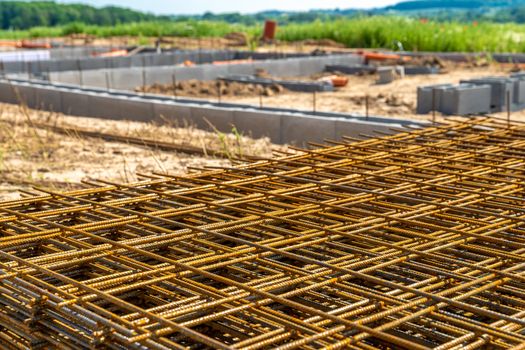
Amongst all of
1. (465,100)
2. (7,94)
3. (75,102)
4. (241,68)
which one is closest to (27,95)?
(7,94)

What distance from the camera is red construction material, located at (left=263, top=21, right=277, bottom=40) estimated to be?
2802 centimetres

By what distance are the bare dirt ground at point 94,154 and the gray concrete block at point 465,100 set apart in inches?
134

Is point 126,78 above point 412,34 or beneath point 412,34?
beneath

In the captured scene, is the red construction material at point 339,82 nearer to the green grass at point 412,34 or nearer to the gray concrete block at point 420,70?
the gray concrete block at point 420,70

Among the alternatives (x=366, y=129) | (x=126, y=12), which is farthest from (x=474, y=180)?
(x=126, y=12)

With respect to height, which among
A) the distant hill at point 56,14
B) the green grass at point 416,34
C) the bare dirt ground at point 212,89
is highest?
the distant hill at point 56,14

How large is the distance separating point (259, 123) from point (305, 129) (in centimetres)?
78

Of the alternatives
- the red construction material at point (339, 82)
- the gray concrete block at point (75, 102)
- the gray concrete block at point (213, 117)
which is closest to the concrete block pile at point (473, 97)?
the gray concrete block at point (213, 117)

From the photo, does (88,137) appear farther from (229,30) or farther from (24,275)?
(229,30)

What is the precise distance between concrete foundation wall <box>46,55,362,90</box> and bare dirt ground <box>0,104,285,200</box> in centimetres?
419

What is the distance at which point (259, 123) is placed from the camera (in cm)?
1073

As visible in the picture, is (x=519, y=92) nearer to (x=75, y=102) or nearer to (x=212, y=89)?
(x=212, y=89)

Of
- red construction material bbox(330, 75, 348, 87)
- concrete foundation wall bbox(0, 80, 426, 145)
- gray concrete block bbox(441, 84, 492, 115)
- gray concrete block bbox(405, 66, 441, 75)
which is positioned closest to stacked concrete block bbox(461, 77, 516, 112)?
gray concrete block bbox(441, 84, 492, 115)

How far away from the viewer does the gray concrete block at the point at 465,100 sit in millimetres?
12141
